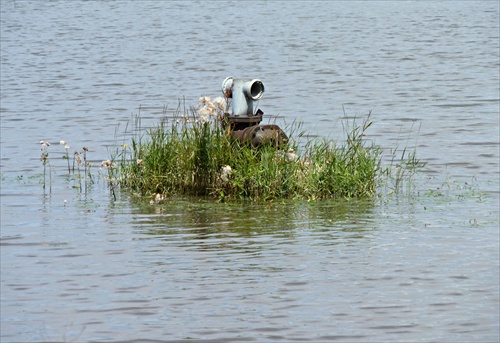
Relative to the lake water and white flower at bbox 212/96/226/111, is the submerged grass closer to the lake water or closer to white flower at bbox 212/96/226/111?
white flower at bbox 212/96/226/111

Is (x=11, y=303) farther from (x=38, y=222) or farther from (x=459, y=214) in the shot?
(x=459, y=214)

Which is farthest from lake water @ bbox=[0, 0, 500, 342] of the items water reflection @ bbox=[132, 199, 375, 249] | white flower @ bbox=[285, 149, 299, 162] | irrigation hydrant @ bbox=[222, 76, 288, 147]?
irrigation hydrant @ bbox=[222, 76, 288, 147]

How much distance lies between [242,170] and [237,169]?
0.09 meters

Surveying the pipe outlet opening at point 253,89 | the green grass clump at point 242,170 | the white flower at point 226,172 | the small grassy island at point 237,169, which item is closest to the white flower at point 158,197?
the small grassy island at point 237,169

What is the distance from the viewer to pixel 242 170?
12.2 m

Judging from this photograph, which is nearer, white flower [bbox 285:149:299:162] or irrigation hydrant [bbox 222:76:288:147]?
white flower [bbox 285:149:299:162]

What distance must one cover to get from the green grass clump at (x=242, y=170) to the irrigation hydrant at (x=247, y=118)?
0.09 m

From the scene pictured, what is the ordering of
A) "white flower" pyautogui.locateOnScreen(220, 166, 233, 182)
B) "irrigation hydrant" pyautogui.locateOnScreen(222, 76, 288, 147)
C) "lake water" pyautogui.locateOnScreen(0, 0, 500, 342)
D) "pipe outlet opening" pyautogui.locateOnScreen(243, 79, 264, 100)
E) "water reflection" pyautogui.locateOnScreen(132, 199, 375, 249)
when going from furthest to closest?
"pipe outlet opening" pyautogui.locateOnScreen(243, 79, 264, 100) → "irrigation hydrant" pyautogui.locateOnScreen(222, 76, 288, 147) → "white flower" pyautogui.locateOnScreen(220, 166, 233, 182) → "water reflection" pyautogui.locateOnScreen(132, 199, 375, 249) → "lake water" pyautogui.locateOnScreen(0, 0, 500, 342)

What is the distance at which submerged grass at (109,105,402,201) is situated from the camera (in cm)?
1222

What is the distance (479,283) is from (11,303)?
3.17 metres

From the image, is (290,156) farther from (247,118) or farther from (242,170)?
(247,118)

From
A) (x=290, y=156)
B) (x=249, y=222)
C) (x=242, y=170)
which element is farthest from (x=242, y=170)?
(x=249, y=222)

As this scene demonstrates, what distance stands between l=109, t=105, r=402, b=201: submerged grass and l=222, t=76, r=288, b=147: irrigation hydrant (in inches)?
3.7

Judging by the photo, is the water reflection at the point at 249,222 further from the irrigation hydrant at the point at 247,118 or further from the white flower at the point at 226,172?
the irrigation hydrant at the point at 247,118
